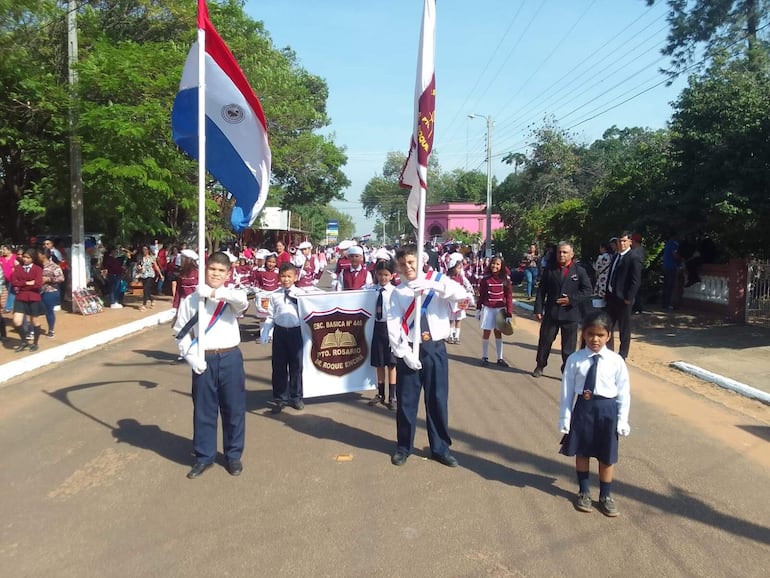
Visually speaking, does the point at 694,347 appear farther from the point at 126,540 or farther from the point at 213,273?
the point at 126,540

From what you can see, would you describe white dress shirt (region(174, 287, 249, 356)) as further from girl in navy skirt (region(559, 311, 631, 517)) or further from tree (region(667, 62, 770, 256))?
tree (region(667, 62, 770, 256))

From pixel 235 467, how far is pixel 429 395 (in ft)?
5.18

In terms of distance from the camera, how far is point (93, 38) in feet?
49.9

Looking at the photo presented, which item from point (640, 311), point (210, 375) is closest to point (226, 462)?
point (210, 375)

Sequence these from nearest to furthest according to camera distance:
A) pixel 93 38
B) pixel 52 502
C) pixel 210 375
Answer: pixel 52 502 → pixel 210 375 → pixel 93 38

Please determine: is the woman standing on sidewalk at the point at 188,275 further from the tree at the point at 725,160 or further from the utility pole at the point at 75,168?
the tree at the point at 725,160

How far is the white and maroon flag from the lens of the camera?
525 centimetres

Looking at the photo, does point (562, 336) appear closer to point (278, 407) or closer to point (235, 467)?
point (278, 407)

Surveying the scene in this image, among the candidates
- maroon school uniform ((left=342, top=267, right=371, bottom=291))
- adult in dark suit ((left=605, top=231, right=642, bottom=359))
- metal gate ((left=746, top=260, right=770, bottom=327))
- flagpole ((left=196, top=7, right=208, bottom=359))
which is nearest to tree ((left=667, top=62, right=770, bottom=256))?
metal gate ((left=746, top=260, right=770, bottom=327))

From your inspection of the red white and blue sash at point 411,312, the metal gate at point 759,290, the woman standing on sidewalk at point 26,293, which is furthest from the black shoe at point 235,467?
the metal gate at point 759,290

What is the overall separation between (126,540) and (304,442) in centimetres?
199

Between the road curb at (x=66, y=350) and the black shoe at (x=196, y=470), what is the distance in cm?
470

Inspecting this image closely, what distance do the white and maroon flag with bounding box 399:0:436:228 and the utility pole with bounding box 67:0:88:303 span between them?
10.7 m

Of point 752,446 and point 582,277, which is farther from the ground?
point 582,277
